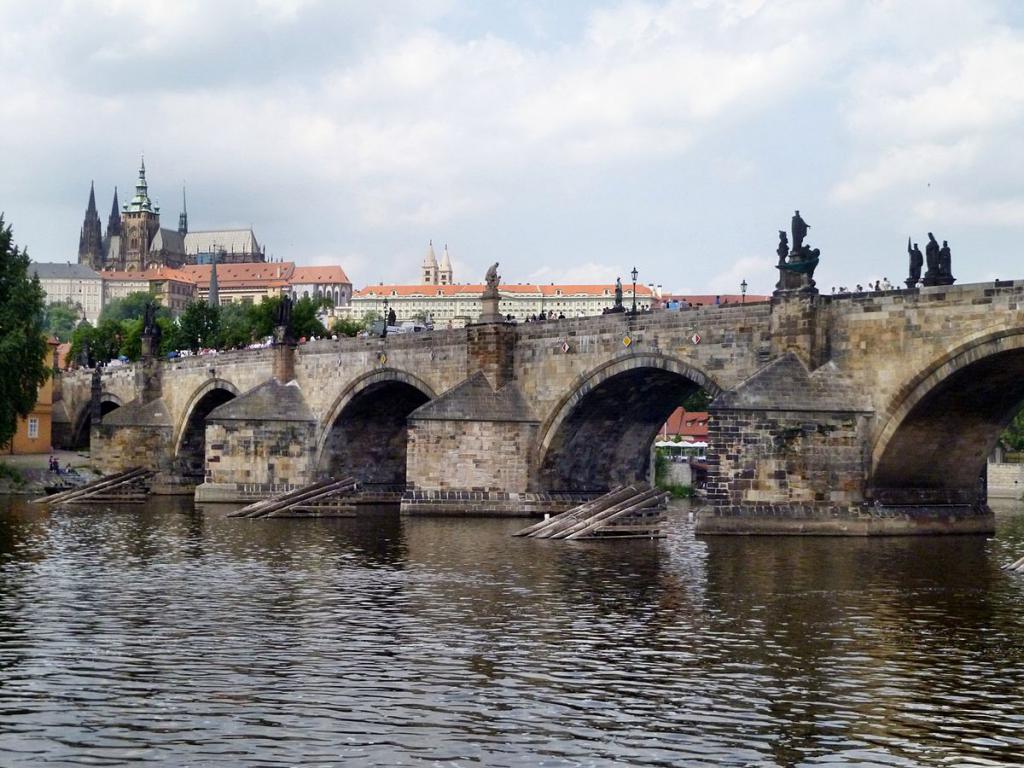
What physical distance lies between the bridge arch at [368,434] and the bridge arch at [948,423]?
2252 centimetres

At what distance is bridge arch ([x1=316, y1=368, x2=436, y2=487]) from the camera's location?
177ft

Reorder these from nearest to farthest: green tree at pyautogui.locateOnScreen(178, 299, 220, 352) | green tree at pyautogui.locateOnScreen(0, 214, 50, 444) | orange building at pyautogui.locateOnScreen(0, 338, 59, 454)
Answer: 1. green tree at pyautogui.locateOnScreen(0, 214, 50, 444)
2. orange building at pyautogui.locateOnScreen(0, 338, 59, 454)
3. green tree at pyautogui.locateOnScreen(178, 299, 220, 352)

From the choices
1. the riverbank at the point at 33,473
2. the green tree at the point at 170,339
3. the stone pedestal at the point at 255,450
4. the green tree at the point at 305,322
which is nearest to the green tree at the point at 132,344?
the green tree at the point at 170,339

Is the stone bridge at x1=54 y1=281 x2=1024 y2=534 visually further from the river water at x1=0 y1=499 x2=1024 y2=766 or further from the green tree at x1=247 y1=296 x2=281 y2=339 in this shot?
the green tree at x1=247 y1=296 x2=281 y2=339

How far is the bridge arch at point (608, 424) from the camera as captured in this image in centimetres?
4222

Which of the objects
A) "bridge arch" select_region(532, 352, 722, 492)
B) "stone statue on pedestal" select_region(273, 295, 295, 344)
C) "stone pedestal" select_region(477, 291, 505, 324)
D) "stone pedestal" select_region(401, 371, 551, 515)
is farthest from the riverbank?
"bridge arch" select_region(532, 352, 722, 492)

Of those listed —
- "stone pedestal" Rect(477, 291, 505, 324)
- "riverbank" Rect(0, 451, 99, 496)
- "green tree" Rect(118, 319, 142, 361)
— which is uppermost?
"green tree" Rect(118, 319, 142, 361)

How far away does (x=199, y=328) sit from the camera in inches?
4075

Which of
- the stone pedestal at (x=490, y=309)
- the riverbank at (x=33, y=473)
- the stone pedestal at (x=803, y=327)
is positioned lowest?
the riverbank at (x=33, y=473)

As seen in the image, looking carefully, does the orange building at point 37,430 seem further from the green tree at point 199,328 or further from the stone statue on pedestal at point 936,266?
the stone statue on pedestal at point 936,266

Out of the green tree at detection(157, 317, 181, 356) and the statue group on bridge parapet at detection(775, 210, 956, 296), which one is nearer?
the statue group on bridge parapet at detection(775, 210, 956, 296)

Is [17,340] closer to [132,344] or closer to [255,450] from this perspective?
[255,450]

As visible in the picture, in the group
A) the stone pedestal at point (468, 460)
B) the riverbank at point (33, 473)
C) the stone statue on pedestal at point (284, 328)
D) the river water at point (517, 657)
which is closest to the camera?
the river water at point (517, 657)

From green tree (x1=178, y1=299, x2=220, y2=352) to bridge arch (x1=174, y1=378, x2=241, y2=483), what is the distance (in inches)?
1322
